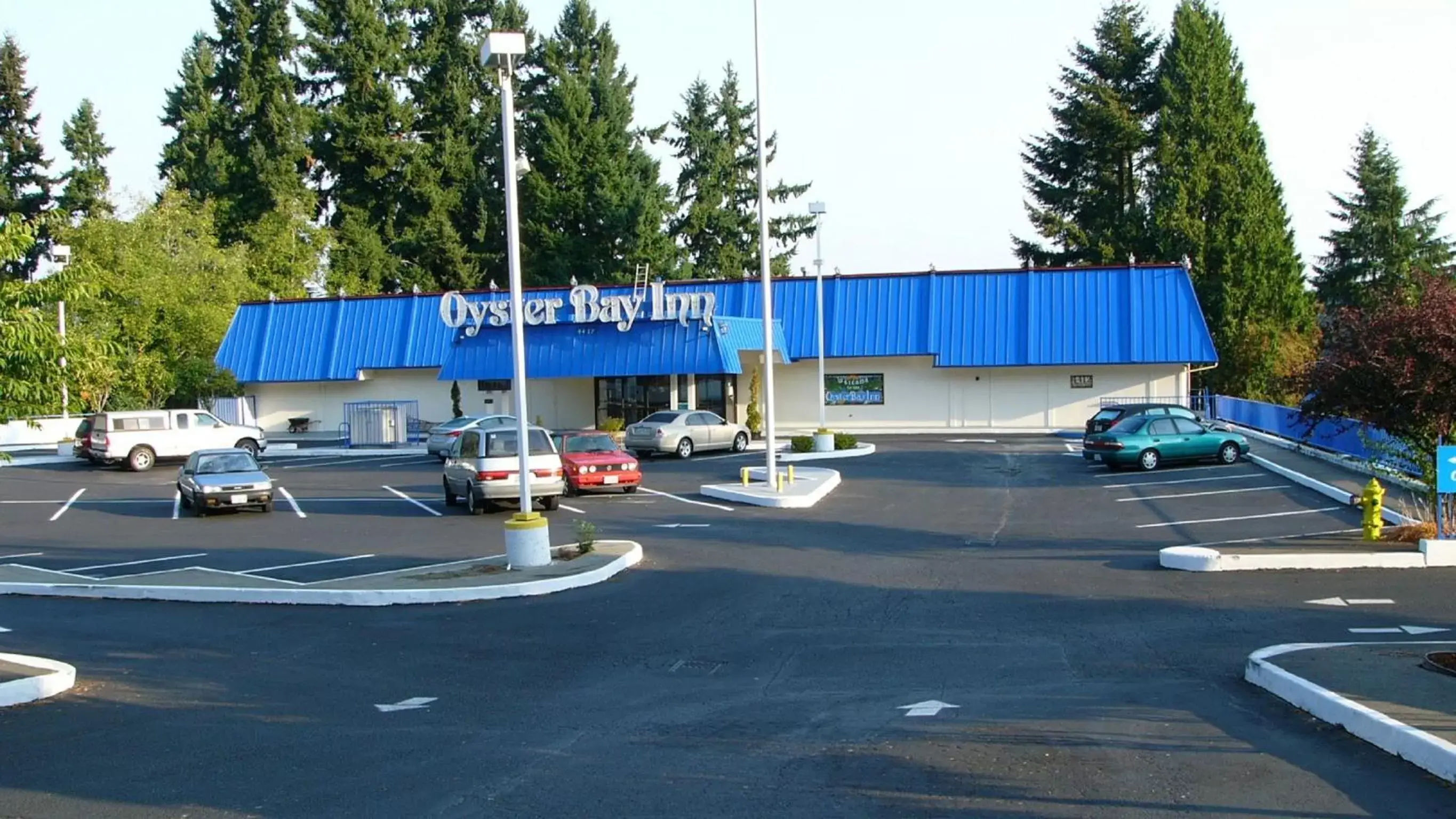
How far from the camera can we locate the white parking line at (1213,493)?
24.9 meters

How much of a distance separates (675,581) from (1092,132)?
55990 mm

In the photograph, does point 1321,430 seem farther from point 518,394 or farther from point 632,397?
point 632,397

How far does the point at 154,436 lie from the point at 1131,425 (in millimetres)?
29727

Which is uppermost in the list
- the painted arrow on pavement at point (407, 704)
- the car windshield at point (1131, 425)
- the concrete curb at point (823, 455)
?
the car windshield at point (1131, 425)

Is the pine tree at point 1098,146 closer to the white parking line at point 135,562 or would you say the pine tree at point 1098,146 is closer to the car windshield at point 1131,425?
the car windshield at point 1131,425

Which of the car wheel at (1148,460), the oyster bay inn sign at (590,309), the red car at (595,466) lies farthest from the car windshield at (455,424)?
the car wheel at (1148,460)

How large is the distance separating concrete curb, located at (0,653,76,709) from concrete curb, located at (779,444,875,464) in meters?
25.4

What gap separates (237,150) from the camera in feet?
241

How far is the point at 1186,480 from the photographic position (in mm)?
27797

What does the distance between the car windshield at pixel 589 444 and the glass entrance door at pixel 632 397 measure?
16309 millimetres

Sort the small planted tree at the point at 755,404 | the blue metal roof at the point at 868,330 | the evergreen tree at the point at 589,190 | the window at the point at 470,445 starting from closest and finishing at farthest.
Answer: the window at the point at 470,445
the blue metal roof at the point at 868,330
the small planted tree at the point at 755,404
the evergreen tree at the point at 589,190

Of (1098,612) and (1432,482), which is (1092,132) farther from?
(1098,612)

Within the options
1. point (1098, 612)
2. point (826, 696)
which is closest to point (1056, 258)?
point (1098, 612)

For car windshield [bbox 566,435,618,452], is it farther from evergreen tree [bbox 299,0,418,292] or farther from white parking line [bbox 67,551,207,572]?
evergreen tree [bbox 299,0,418,292]
